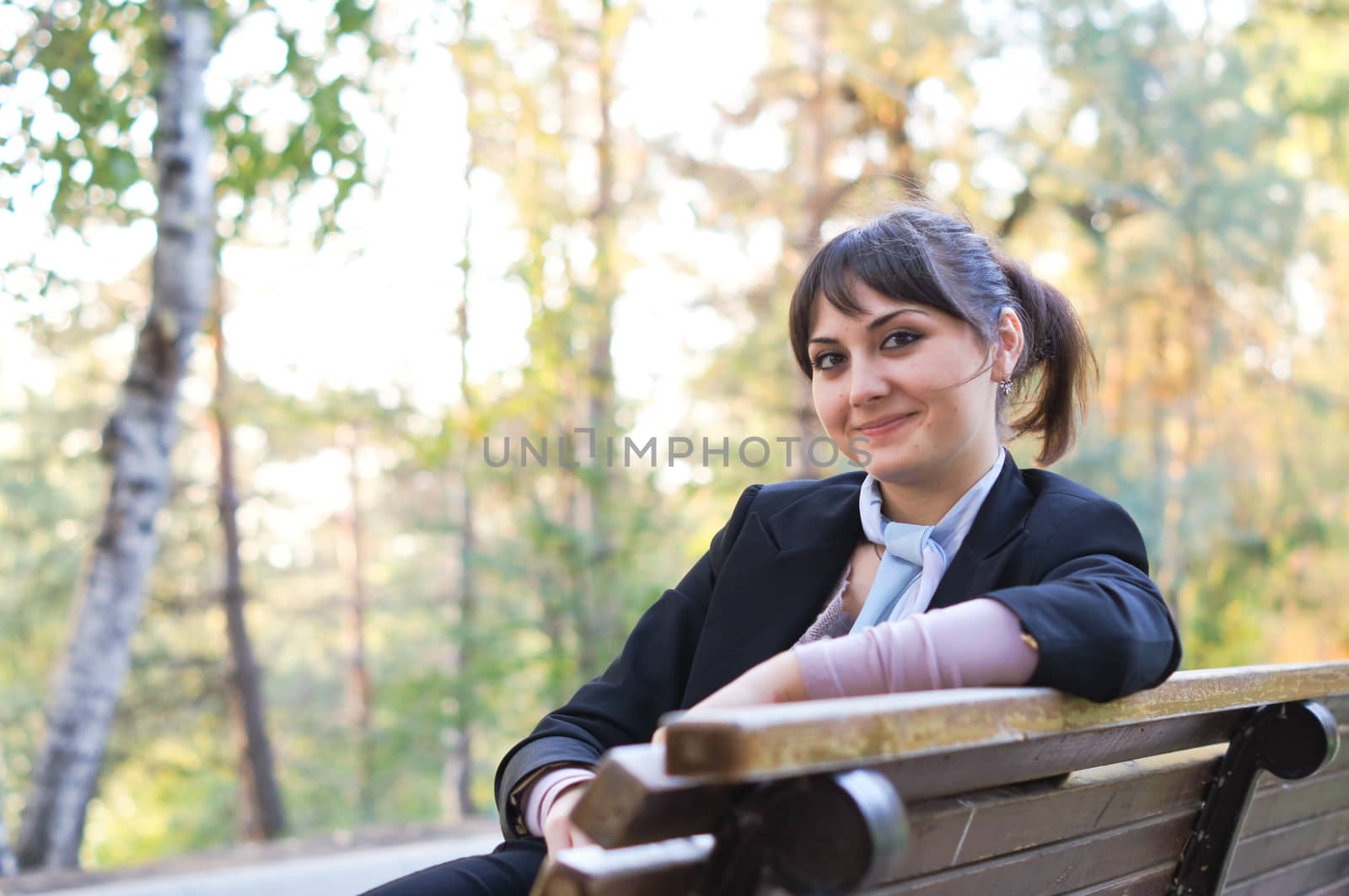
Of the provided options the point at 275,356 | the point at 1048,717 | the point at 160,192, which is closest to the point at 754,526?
the point at 1048,717

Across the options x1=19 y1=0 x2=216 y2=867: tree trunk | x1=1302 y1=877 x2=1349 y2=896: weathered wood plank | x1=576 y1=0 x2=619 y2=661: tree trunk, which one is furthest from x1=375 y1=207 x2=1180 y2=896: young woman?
x1=576 y1=0 x2=619 y2=661: tree trunk

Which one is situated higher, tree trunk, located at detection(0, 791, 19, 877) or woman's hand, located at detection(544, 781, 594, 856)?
woman's hand, located at detection(544, 781, 594, 856)

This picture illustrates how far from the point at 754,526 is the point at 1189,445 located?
9.47 m

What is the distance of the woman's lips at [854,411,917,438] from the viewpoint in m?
1.71

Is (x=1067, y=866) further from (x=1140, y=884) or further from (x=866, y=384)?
(x=866, y=384)

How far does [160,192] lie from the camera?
4758 millimetres

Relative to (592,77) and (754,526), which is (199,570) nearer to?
(592,77)

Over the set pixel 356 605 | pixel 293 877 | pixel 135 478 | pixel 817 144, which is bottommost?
pixel 356 605

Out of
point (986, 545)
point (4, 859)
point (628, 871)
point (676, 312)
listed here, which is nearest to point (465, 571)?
point (676, 312)

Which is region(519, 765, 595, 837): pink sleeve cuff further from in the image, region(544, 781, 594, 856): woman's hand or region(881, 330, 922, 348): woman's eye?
region(881, 330, 922, 348): woman's eye

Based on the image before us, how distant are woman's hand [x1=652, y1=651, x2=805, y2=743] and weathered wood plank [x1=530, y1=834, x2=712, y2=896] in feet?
0.85

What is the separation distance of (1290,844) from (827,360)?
1.01 meters

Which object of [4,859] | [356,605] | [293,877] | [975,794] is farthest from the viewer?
[356,605]

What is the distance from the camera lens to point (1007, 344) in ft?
5.90
